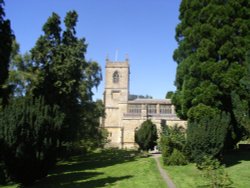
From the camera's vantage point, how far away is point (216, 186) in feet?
37.0

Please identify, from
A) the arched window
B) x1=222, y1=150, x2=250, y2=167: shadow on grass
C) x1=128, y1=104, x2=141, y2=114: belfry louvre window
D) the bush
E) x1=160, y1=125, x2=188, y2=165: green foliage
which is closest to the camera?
x1=222, y1=150, x2=250, y2=167: shadow on grass

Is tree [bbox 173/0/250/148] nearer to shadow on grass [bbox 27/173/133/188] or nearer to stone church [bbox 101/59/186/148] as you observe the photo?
shadow on grass [bbox 27/173/133/188]

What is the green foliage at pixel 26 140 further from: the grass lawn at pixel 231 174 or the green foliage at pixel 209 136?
the green foliage at pixel 209 136

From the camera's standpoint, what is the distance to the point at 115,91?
64500 millimetres

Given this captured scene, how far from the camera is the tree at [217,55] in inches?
731

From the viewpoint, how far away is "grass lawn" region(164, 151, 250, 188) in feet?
43.9

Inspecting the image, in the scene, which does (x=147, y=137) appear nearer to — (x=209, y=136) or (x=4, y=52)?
(x=209, y=136)

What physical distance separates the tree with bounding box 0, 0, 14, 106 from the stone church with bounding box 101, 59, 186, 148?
35.9 meters

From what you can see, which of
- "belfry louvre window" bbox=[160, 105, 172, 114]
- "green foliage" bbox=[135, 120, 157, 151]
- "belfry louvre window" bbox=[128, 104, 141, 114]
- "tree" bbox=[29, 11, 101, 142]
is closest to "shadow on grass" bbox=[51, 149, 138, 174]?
"tree" bbox=[29, 11, 101, 142]

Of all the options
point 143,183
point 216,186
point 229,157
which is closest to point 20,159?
point 143,183

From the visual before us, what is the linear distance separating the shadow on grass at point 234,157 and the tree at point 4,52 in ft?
44.8

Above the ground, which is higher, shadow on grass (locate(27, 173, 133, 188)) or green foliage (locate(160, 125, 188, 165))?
green foliage (locate(160, 125, 188, 165))

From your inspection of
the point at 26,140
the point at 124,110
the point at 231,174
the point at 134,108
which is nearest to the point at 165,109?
the point at 134,108

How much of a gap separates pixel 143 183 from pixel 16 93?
1321 centimetres
